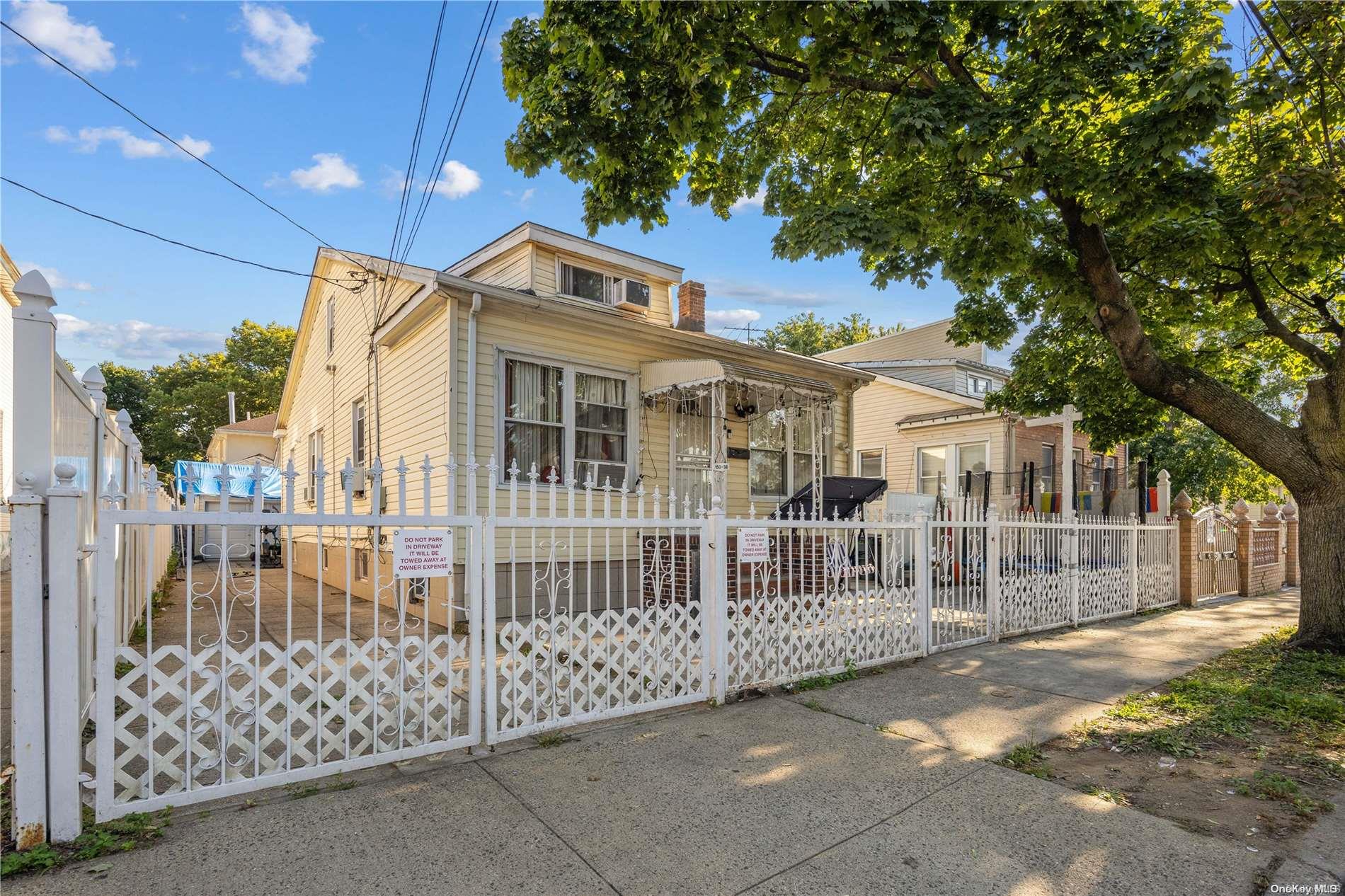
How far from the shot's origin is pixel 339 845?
3037 mm

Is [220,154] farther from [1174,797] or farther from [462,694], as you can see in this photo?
[1174,797]

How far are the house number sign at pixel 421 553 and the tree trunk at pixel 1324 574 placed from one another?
9068mm

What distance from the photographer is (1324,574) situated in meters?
7.59

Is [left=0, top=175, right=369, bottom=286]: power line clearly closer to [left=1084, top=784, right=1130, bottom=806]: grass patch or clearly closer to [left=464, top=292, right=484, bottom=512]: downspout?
[left=464, top=292, right=484, bottom=512]: downspout

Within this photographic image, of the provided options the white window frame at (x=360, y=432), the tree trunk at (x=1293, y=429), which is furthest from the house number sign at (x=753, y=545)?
the white window frame at (x=360, y=432)

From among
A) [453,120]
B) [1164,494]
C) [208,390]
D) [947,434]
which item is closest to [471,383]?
[453,120]

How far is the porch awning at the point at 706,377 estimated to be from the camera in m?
9.20

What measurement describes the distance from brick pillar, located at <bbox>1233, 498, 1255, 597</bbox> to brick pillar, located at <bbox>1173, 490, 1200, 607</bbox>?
2409mm

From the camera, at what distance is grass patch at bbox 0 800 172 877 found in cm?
276

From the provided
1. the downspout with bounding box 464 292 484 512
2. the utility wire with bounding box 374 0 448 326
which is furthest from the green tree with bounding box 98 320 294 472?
the downspout with bounding box 464 292 484 512

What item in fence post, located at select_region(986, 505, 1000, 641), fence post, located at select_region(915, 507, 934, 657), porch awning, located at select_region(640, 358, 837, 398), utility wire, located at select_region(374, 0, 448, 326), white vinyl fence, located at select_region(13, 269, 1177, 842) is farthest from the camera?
porch awning, located at select_region(640, 358, 837, 398)

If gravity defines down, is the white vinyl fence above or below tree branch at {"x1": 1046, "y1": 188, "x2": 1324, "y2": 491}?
below

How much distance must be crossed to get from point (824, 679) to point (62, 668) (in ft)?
16.8

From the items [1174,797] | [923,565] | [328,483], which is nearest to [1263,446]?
[923,565]
